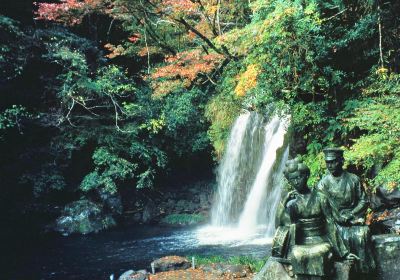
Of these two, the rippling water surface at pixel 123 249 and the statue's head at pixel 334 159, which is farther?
the rippling water surface at pixel 123 249

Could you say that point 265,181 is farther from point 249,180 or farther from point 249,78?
point 249,78

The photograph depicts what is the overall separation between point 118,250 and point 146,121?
5727mm

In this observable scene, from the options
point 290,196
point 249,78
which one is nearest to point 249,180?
point 249,78

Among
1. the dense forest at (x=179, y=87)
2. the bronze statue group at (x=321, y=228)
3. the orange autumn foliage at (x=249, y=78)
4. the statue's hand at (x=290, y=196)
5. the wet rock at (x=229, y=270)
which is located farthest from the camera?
the wet rock at (x=229, y=270)

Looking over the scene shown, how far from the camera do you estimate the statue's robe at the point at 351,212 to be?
13.3 feet

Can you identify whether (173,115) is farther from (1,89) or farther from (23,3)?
(23,3)

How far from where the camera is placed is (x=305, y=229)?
3.88 m

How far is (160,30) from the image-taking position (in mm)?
14383

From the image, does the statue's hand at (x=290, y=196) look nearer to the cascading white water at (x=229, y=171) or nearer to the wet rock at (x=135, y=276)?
the wet rock at (x=135, y=276)

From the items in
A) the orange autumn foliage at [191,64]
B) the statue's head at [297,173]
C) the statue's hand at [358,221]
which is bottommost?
the statue's hand at [358,221]

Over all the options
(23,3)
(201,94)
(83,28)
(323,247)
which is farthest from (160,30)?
(323,247)

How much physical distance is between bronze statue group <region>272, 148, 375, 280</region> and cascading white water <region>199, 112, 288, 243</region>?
773cm

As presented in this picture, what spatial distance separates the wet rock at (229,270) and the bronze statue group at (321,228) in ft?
14.8

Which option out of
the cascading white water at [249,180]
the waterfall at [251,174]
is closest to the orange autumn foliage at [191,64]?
the waterfall at [251,174]
